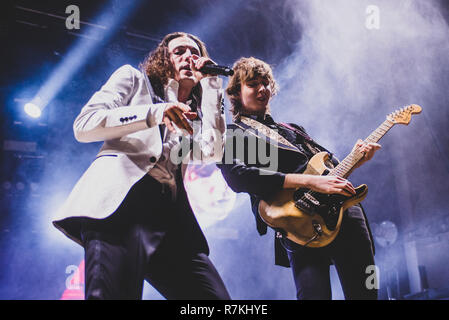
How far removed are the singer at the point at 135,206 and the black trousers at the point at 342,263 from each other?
2.06 ft

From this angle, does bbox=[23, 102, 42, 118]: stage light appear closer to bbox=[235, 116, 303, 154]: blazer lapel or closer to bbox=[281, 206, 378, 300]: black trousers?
bbox=[235, 116, 303, 154]: blazer lapel

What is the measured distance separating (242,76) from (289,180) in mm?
928

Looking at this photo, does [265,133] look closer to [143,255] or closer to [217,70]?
[217,70]

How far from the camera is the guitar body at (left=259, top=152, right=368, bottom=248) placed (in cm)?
200

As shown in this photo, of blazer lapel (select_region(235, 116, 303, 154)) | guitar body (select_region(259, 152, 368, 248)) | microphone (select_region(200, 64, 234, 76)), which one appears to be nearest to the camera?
microphone (select_region(200, 64, 234, 76))

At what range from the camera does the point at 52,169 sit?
6137 millimetres

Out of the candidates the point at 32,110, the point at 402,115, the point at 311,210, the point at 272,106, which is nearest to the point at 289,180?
the point at 311,210

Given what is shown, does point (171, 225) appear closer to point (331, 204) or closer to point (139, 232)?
point (139, 232)

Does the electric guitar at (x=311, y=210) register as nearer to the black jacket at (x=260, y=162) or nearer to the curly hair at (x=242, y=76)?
the black jacket at (x=260, y=162)

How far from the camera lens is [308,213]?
6.89 feet

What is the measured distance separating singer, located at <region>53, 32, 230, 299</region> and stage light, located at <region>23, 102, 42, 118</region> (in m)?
4.83

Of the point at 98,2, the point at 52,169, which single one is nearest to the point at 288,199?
the point at 98,2

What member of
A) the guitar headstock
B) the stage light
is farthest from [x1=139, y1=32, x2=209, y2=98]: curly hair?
the stage light
